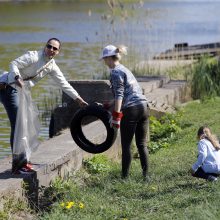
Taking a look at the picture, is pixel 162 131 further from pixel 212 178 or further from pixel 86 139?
pixel 212 178

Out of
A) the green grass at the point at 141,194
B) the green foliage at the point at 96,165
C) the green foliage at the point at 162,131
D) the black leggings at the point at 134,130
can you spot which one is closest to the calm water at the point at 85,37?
the green foliage at the point at 162,131

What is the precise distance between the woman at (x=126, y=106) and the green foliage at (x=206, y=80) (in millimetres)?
7561

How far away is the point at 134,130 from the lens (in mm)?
8617

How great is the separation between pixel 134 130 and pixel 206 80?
8.09 m

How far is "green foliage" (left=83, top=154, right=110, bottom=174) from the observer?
366 inches

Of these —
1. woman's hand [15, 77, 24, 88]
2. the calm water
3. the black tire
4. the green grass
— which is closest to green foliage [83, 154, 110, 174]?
the green grass

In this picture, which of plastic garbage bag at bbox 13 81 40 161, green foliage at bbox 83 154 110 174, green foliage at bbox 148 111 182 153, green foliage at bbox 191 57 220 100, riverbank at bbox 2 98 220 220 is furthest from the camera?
green foliage at bbox 191 57 220 100

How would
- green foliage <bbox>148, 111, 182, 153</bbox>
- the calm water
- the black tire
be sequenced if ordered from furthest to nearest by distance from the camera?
the calm water → green foliage <bbox>148, 111, 182, 153</bbox> → the black tire

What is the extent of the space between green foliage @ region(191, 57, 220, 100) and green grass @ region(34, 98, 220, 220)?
638 centimetres

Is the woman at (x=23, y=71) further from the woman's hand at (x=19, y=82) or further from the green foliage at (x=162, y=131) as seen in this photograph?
the green foliage at (x=162, y=131)

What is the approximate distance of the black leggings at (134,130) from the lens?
8.49 m

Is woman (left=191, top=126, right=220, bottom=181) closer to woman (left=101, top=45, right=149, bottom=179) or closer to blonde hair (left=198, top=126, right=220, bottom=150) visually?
blonde hair (left=198, top=126, right=220, bottom=150)

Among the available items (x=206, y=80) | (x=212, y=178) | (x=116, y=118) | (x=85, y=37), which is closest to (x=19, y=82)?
(x=116, y=118)

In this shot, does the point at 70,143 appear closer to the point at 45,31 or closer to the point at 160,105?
the point at 160,105
